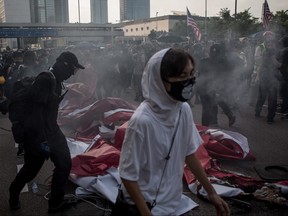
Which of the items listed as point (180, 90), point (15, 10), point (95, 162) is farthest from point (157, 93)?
point (15, 10)

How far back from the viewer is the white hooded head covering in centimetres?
172

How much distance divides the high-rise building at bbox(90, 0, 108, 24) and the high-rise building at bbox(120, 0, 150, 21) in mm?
16477

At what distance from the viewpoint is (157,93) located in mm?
1733

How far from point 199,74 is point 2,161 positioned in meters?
4.10

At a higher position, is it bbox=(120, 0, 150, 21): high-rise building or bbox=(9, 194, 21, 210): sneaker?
bbox=(120, 0, 150, 21): high-rise building

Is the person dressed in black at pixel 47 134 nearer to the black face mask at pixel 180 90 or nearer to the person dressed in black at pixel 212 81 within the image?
the black face mask at pixel 180 90

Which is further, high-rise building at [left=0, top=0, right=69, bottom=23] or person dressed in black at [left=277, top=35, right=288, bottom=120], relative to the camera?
high-rise building at [left=0, top=0, right=69, bottom=23]

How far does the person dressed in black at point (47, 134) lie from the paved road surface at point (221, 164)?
0.22 m

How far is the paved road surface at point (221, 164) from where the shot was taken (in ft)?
12.0

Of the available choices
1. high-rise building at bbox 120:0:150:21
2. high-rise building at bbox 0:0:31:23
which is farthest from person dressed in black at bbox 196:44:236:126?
high-rise building at bbox 120:0:150:21

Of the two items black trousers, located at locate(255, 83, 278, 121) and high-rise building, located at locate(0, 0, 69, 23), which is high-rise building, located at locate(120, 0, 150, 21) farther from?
black trousers, located at locate(255, 83, 278, 121)

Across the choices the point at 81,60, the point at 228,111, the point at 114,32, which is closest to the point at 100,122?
the point at 228,111

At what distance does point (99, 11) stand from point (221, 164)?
118884 mm

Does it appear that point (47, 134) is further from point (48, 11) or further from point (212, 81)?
point (48, 11)
